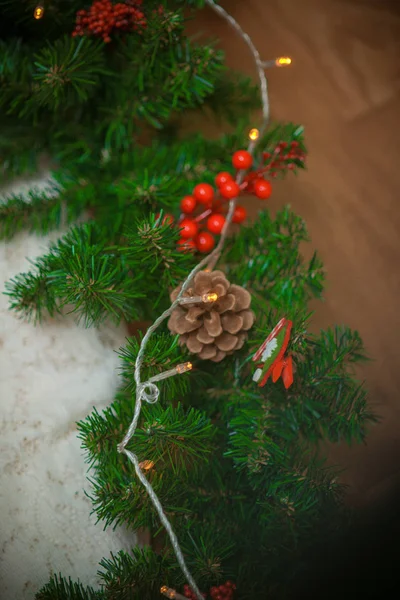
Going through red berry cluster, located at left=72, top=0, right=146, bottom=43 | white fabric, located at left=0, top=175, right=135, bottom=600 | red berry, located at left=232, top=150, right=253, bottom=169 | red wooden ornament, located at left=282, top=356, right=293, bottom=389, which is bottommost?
white fabric, located at left=0, top=175, right=135, bottom=600

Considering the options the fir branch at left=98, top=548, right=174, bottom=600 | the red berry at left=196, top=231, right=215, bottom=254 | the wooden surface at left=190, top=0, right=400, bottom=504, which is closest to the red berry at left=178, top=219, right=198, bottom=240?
the red berry at left=196, top=231, right=215, bottom=254

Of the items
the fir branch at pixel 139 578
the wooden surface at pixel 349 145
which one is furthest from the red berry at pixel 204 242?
the fir branch at pixel 139 578

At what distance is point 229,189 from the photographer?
682 mm

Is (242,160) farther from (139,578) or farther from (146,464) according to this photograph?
(139,578)

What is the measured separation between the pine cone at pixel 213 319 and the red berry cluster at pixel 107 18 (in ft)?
1.01

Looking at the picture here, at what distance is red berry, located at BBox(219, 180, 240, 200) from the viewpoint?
0.68 m

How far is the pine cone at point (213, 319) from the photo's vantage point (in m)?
0.61

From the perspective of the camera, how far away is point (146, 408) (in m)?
0.59

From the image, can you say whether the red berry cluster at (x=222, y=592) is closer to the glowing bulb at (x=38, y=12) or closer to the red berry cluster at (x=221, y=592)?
the red berry cluster at (x=221, y=592)

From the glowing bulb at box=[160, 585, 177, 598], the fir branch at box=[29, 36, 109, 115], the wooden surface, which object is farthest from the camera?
the wooden surface

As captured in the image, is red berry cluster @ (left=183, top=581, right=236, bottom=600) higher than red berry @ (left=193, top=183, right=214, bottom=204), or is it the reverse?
red berry @ (left=193, top=183, right=214, bottom=204)

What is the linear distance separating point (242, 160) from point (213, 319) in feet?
0.70

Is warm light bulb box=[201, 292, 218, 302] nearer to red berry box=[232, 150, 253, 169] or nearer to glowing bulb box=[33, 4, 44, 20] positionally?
red berry box=[232, 150, 253, 169]

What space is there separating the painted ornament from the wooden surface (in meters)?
0.31
